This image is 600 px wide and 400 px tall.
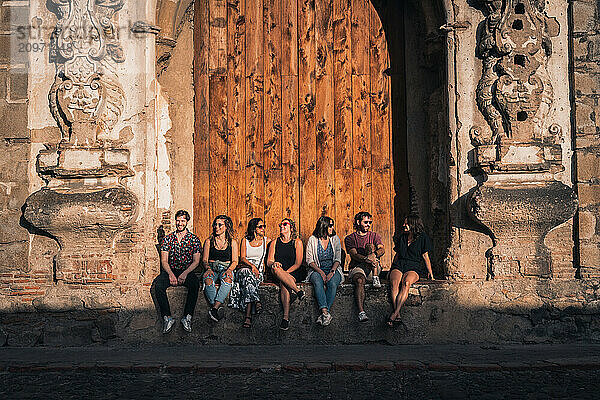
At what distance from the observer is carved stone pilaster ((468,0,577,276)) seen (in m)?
7.49

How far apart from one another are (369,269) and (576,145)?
238cm

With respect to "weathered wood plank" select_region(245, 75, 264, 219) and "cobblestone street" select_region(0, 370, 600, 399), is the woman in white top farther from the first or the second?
"cobblestone street" select_region(0, 370, 600, 399)

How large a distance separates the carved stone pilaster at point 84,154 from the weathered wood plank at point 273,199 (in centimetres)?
164

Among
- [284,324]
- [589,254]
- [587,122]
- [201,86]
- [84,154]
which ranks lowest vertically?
[284,324]

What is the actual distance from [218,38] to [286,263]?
2.72 meters

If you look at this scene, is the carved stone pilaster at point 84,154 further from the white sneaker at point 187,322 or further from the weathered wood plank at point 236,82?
the weathered wood plank at point 236,82

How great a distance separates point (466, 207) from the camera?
775cm

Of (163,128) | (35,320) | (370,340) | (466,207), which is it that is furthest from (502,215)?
(35,320)

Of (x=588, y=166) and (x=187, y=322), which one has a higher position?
(x=588, y=166)

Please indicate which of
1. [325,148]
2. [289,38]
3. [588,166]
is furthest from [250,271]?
[588,166]

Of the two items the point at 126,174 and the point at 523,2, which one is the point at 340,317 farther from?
the point at 523,2

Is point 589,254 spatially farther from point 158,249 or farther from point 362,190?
point 158,249

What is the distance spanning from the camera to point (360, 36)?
28.9ft

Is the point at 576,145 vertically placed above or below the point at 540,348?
above
